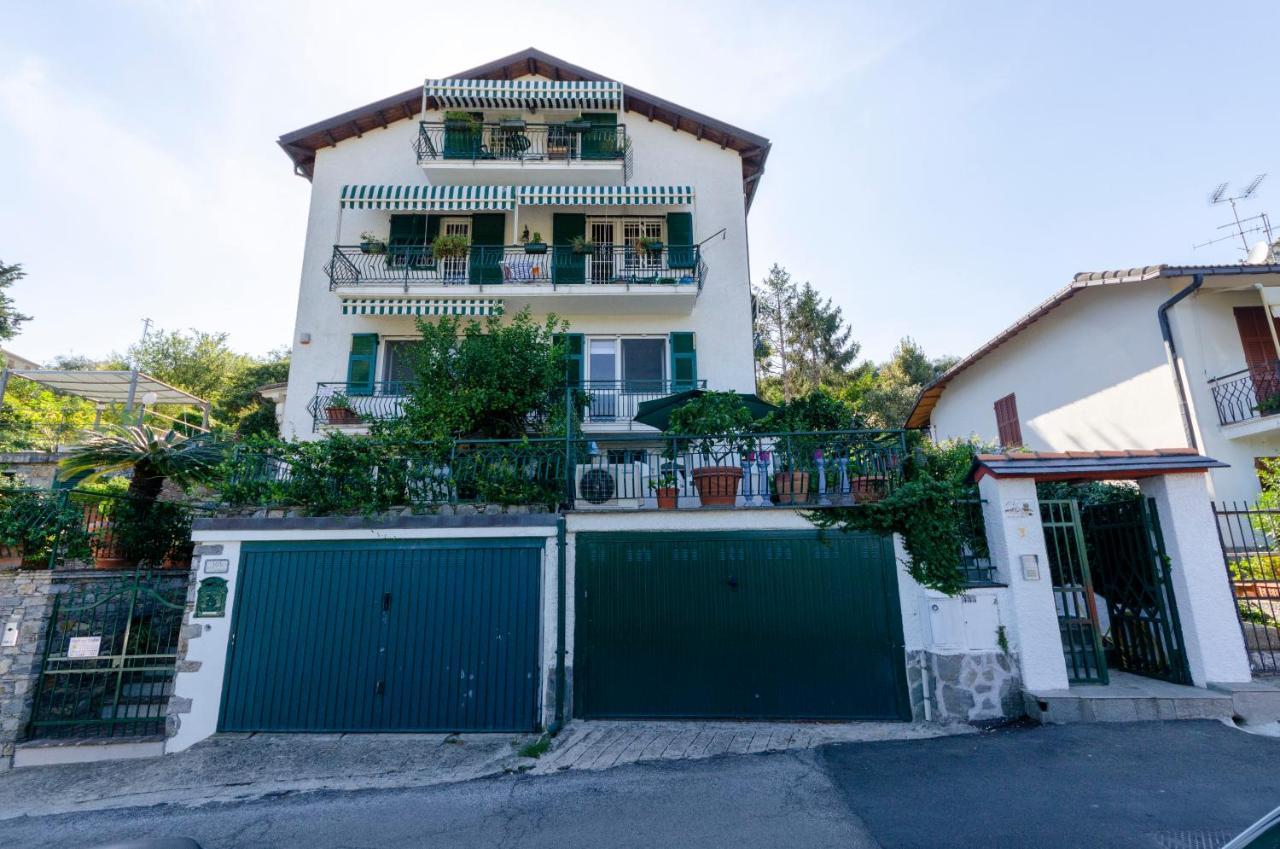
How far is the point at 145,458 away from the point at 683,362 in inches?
404

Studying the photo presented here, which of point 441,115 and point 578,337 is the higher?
point 441,115

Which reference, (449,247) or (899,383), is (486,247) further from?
(899,383)

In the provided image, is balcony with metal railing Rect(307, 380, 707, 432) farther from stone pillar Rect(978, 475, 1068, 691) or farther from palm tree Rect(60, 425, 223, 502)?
stone pillar Rect(978, 475, 1068, 691)

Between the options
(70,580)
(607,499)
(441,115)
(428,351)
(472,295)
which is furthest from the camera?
(441,115)

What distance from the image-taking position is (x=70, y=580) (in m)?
7.64

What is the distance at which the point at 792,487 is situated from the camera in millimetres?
7746

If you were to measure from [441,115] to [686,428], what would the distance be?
508 inches

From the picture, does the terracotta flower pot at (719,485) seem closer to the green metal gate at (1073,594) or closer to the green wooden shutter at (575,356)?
the green metal gate at (1073,594)

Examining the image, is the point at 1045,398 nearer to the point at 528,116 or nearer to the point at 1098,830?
the point at 1098,830

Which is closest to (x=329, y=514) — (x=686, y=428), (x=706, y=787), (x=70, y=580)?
(x=70, y=580)

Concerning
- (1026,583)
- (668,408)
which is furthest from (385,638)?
(1026,583)

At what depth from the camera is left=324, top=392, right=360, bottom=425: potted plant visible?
13.1 meters

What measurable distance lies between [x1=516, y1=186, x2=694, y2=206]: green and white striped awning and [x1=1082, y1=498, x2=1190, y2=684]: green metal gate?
10.4m

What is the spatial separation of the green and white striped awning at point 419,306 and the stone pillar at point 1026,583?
1090 cm
